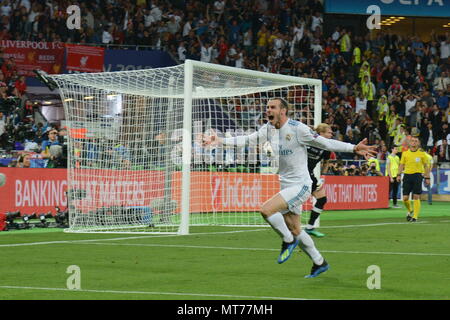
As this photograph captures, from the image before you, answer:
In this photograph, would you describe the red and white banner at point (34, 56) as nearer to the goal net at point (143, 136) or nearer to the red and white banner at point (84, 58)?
the red and white banner at point (84, 58)

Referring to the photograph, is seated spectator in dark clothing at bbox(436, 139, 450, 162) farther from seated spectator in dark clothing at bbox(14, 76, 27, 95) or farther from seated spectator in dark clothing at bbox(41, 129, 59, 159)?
seated spectator in dark clothing at bbox(41, 129, 59, 159)

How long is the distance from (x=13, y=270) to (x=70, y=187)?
297 inches

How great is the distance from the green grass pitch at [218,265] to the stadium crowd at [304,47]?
14592 millimetres

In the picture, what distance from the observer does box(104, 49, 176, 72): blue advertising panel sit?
3284cm

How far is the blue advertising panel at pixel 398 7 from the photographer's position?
136ft

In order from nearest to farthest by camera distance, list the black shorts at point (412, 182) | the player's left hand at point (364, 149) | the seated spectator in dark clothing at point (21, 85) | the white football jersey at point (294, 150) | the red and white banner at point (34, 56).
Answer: the player's left hand at point (364, 149) → the white football jersey at point (294, 150) → the black shorts at point (412, 182) → the seated spectator in dark clothing at point (21, 85) → the red and white banner at point (34, 56)

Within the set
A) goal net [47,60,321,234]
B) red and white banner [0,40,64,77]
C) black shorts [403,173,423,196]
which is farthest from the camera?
red and white banner [0,40,64,77]

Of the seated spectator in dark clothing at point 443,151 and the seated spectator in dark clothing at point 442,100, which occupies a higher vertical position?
the seated spectator in dark clothing at point 442,100

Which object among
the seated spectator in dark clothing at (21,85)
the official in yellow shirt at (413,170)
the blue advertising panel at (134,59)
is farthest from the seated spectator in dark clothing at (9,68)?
the official in yellow shirt at (413,170)

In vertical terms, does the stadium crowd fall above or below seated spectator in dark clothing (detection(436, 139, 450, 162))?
above

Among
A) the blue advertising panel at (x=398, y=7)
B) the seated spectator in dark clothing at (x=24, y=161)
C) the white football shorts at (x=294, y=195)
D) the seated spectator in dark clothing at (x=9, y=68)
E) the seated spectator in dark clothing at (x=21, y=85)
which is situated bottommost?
the white football shorts at (x=294, y=195)

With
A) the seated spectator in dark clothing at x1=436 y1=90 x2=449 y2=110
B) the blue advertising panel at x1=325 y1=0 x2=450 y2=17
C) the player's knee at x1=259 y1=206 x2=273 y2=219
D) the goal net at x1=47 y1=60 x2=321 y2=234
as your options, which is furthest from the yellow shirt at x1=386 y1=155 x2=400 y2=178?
the player's knee at x1=259 y1=206 x2=273 y2=219

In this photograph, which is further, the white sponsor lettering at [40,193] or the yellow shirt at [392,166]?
the yellow shirt at [392,166]

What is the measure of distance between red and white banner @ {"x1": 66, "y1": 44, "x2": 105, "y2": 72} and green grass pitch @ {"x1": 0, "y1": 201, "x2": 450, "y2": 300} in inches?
507
